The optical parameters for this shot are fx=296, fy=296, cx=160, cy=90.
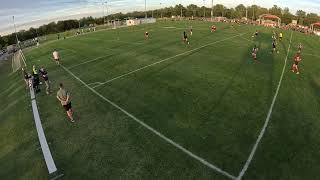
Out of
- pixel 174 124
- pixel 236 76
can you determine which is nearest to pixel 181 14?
pixel 236 76

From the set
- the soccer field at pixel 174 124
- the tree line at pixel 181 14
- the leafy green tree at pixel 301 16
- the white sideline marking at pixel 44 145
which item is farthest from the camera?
the tree line at pixel 181 14

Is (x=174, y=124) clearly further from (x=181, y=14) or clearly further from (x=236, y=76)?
(x=181, y=14)

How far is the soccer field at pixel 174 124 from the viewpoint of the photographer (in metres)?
12.4

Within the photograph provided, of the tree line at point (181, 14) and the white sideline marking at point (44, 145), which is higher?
the tree line at point (181, 14)

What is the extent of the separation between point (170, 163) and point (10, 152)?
8.40 metres

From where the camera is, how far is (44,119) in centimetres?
1833

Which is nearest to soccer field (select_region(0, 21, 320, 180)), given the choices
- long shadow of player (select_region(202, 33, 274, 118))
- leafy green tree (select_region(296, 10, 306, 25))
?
long shadow of player (select_region(202, 33, 274, 118))

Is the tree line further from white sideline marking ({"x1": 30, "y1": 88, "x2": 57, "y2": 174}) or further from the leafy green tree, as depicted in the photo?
white sideline marking ({"x1": 30, "y1": 88, "x2": 57, "y2": 174})

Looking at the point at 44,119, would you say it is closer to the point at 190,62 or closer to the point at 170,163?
the point at 170,163

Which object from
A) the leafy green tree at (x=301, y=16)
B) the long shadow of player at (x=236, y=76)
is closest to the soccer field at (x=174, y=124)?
the long shadow of player at (x=236, y=76)

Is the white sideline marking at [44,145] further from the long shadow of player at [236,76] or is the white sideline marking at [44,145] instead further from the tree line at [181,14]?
the tree line at [181,14]

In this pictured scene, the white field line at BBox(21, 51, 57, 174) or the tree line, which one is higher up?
the tree line

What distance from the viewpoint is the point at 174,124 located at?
16016 millimetres

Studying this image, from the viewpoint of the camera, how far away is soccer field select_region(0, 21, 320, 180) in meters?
12.4
